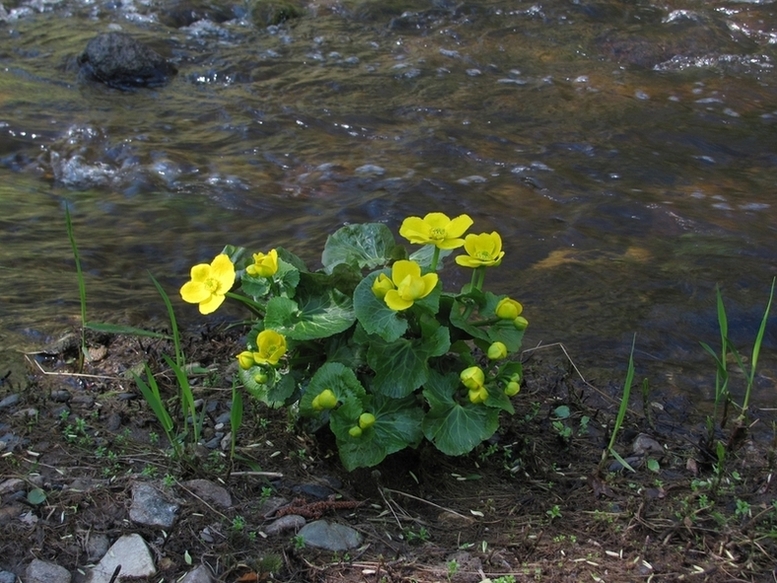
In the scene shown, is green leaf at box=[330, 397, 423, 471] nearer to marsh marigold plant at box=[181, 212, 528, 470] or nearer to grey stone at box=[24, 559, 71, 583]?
marsh marigold plant at box=[181, 212, 528, 470]

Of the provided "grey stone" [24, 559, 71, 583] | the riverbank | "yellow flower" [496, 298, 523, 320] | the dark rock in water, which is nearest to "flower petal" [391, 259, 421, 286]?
"yellow flower" [496, 298, 523, 320]

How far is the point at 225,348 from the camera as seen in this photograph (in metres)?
3.02

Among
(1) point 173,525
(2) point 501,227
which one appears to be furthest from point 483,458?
(2) point 501,227

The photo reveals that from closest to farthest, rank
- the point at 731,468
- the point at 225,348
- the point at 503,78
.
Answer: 1. the point at 731,468
2. the point at 225,348
3. the point at 503,78

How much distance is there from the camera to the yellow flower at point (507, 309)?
217 centimetres

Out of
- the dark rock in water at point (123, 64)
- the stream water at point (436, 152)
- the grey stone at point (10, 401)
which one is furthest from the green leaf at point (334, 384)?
the dark rock in water at point (123, 64)

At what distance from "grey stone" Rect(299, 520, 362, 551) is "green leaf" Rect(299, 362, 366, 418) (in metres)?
0.28

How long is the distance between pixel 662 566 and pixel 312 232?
2.69m

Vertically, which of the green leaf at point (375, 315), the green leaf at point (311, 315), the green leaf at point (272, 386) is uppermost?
the green leaf at point (375, 315)

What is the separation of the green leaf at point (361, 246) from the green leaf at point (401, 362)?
30 cm

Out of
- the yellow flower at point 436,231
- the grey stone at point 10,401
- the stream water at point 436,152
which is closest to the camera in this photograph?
the yellow flower at point 436,231

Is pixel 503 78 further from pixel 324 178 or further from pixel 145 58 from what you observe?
pixel 145 58

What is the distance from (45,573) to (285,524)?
1.75 ft

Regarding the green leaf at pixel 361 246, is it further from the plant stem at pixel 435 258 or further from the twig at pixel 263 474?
the twig at pixel 263 474
